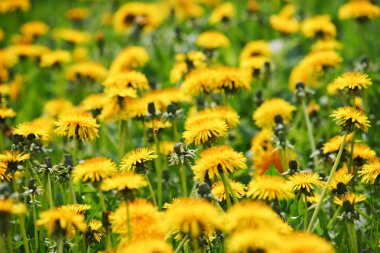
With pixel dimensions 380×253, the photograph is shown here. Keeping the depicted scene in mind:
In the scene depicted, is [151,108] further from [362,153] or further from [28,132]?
[362,153]

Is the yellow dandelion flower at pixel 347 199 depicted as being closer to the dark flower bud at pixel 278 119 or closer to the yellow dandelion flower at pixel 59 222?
the dark flower bud at pixel 278 119

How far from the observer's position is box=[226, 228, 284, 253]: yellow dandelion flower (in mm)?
1668

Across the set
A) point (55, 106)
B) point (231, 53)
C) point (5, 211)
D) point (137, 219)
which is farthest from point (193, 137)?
point (231, 53)

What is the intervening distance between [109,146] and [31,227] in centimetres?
140

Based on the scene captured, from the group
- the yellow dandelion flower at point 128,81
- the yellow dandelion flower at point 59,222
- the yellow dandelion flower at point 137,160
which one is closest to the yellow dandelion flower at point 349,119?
the yellow dandelion flower at point 137,160

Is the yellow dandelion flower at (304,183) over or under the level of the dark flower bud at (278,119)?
under

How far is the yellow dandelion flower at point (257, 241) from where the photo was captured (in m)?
1.67

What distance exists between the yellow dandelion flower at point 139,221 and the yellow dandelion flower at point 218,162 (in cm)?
32

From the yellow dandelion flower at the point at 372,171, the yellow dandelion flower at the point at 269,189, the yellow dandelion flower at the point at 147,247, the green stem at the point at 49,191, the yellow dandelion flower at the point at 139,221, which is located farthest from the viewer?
the green stem at the point at 49,191

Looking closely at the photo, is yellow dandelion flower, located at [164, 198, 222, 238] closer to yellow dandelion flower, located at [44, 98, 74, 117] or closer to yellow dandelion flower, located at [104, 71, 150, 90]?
yellow dandelion flower, located at [104, 71, 150, 90]

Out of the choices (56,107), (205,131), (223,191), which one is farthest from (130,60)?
(223,191)

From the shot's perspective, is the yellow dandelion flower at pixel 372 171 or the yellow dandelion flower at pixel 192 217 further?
the yellow dandelion flower at pixel 372 171

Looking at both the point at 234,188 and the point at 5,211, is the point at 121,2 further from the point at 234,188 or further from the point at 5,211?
the point at 5,211

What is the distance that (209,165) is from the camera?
2.32m
